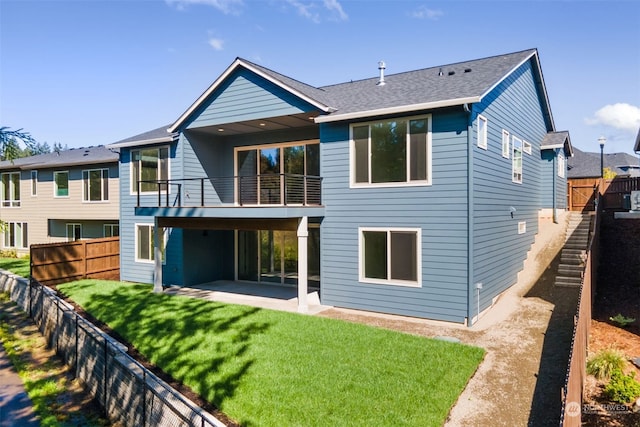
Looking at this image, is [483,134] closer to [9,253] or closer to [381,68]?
[381,68]

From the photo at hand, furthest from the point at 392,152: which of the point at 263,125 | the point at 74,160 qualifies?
the point at 74,160

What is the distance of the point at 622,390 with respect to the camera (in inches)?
247

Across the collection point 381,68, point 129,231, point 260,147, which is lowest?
point 129,231

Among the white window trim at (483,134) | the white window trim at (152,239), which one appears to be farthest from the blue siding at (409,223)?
the white window trim at (152,239)

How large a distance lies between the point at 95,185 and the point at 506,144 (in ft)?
65.1

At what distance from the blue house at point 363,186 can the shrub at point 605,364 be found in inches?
115

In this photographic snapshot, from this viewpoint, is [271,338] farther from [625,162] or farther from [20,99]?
[625,162]

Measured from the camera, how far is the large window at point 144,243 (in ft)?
53.7

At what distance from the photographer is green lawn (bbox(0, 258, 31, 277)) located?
18188mm

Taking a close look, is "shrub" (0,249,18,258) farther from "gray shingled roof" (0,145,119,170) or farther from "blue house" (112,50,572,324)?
"blue house" (112,50,572,324)

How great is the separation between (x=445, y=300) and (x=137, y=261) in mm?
12642

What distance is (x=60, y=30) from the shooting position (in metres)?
13.8

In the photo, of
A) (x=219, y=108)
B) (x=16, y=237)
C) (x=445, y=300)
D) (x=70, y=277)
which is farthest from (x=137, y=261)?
(x=16, y=237)

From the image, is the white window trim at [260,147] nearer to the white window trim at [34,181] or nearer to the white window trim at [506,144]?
the white window trim at [506,144]
